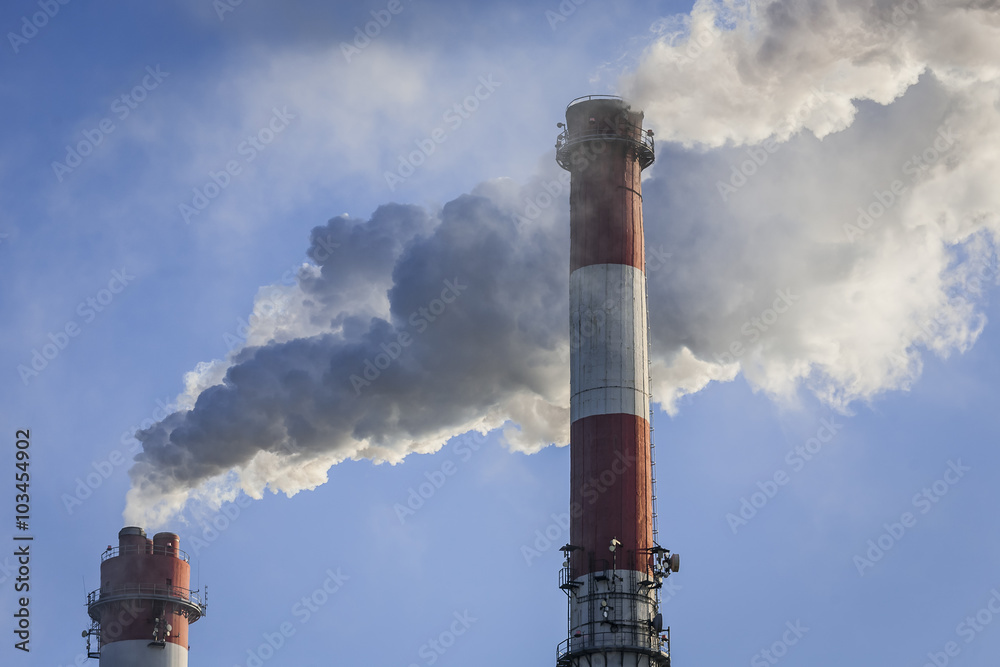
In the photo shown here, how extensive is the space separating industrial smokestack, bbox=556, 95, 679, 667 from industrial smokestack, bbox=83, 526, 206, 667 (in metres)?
23.4

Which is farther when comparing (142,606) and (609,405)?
(142,606)

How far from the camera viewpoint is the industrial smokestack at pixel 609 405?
192 feet

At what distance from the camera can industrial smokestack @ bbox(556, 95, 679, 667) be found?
58531mm

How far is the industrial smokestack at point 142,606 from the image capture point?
7281cm

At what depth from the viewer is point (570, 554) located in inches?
2372

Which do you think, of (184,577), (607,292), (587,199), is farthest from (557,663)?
(184,577)

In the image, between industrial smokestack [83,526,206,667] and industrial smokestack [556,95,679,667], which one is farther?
industrial smokestack [83,526,206,667]

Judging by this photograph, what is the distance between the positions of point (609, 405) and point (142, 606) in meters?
26.7

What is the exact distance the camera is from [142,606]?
73.4 m

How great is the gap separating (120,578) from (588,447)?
85.8 ft

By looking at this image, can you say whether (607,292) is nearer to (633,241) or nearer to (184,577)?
(633,241)

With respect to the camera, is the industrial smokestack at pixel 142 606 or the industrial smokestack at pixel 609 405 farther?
the industrial smokestack at pixel 142 606

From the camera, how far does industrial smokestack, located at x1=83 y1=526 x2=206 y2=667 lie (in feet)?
239

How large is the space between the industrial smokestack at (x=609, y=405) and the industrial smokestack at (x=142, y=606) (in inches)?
923
